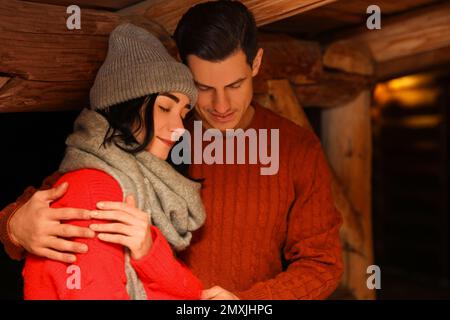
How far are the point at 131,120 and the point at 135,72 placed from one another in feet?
0.43

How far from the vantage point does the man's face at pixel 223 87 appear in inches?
74.9

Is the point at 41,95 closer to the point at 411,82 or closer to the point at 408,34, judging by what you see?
the point at 408,34

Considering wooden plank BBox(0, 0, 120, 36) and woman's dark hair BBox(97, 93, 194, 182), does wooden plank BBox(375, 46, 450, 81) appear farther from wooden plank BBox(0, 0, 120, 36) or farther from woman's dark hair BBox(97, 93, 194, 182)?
woman's dark hair BBox(97, 93, 194, 182)

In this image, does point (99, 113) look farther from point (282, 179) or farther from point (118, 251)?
point (282, 179)

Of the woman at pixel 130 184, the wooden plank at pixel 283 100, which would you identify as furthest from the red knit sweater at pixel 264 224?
the wooden plank at pixel 283 100

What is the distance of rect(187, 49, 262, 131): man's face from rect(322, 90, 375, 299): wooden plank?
1188mm

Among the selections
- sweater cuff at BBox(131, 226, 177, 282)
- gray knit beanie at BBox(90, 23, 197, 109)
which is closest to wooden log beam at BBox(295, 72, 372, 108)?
gray knit beanie at BBox(90, 23, 197, 109)

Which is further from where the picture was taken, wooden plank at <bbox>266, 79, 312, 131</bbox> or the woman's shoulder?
wooden plank at <bbox>266, 79, 312, 131</bbox>

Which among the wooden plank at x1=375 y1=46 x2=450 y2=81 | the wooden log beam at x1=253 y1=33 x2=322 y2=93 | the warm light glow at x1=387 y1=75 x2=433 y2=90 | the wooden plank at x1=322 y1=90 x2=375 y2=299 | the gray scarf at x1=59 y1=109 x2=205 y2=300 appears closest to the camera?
the gray scarf at x1=59 y1=109 x2=205 y2=300

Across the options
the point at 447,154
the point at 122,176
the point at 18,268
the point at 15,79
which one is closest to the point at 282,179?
the point at 122,176

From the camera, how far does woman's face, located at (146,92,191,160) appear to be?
168 cm

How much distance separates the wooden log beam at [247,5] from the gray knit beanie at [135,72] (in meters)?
0.43

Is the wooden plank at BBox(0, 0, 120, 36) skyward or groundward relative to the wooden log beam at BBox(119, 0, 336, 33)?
groundward
